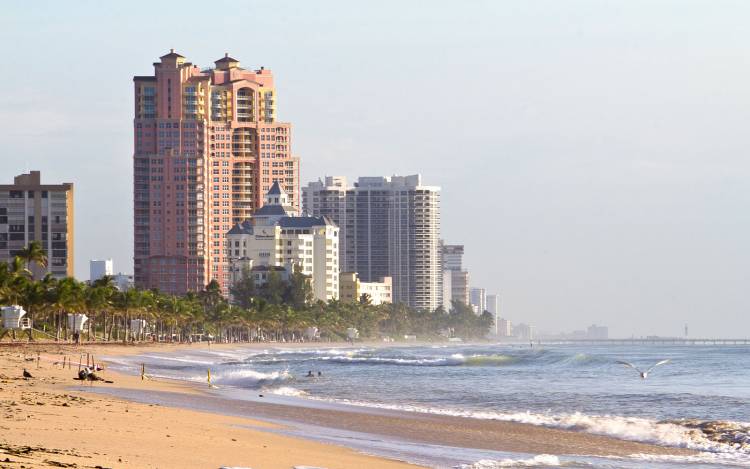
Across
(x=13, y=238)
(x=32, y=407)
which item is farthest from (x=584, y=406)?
(x=13, y=238)

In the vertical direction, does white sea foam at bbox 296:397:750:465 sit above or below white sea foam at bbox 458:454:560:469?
below

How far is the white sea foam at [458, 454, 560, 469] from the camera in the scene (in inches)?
1052

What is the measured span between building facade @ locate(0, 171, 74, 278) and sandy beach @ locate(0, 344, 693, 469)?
141179 mm

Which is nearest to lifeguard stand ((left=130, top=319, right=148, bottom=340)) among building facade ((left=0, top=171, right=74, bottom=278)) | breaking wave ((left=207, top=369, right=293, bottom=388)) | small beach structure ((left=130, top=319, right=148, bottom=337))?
small beach structure ((left=130, top=319, right=148, bottom=337))

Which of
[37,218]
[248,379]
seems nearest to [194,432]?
[248,379]

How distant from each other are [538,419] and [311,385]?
78.2 feet

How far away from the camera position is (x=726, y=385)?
6397 cm

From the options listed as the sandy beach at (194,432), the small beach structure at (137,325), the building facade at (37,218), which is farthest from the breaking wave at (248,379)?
the building facade at (37,218)

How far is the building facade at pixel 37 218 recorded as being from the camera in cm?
18725

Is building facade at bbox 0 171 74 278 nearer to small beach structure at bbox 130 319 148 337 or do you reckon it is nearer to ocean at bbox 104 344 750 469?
small beach structure at bbox 130 319 148 337

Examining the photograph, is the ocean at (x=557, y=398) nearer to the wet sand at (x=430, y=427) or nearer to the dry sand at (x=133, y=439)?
the wet sand at (x=430, y=427)

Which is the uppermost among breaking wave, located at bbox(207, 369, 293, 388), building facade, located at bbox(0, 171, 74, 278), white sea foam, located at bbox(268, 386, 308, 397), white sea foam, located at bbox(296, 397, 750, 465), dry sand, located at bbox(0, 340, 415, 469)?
building facade, located at bbox(0, 171, 74, 278)

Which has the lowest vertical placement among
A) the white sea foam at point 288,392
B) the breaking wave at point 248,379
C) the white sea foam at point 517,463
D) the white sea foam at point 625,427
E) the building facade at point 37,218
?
the breaking wave at point 248,379

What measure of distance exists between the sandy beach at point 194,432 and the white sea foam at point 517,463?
186 cm
